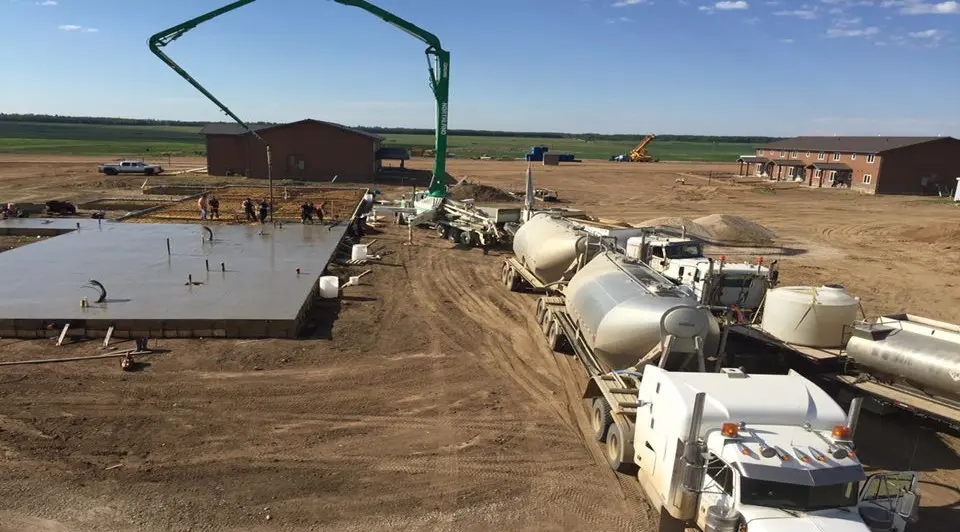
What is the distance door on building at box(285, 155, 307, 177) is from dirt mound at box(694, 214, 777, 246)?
37.5 metres

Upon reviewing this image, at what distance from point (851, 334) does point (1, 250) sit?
96.2 ft

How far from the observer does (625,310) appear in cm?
1214

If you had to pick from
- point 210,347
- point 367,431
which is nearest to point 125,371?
point 210,347

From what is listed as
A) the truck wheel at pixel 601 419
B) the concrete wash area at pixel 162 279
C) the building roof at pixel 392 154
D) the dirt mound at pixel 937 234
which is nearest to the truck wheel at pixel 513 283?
the concrete wash area at pixel 162 279

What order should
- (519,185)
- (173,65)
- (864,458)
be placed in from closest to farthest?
1. (864,458)
2. (173,65)
3. (519,185)

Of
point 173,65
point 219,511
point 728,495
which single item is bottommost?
point 219,511

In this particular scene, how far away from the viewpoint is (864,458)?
11195 mm

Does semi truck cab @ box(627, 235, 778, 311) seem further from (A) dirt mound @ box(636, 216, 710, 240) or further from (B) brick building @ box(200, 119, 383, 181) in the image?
(B) brick building @ box(200, 119, 383, 181)

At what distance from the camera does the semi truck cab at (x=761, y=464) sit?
7035mm

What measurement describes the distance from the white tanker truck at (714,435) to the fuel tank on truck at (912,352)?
3768 mm

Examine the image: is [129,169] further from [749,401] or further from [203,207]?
[749,401]

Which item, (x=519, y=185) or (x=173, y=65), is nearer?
(x=173, y=65)

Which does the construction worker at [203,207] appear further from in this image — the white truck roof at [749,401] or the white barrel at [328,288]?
the white truck roof at [749,401]

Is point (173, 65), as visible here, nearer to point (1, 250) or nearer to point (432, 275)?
point (1, 250)
